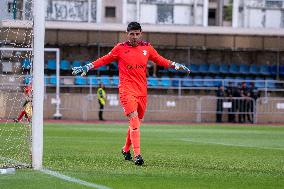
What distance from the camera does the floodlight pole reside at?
12.2 meters

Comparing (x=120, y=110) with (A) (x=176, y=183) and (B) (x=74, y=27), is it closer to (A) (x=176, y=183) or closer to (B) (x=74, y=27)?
(B) (x=74, y=27)

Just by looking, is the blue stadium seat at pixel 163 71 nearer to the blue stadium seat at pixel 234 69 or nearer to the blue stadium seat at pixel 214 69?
the blue stadium seat at pixel 214 69

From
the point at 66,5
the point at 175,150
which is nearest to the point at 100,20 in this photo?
the point at 66,5

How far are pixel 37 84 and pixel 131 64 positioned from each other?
8.35ft

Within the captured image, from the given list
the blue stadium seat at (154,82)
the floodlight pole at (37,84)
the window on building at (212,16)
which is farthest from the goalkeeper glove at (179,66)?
the window on building at (212,16)

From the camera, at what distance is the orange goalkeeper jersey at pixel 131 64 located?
565 inches

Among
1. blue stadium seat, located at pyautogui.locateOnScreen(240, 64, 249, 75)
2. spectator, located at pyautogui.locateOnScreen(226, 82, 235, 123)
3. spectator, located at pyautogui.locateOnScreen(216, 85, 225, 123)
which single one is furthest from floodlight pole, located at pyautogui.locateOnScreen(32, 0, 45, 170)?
blue stadium seat, located at pyautogui.locateOnScreen(240, 64, 249, 75)

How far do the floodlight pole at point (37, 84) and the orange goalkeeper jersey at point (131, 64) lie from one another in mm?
2195

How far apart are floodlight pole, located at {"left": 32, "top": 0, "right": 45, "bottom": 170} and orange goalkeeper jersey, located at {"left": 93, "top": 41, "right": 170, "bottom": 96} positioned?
2195mm

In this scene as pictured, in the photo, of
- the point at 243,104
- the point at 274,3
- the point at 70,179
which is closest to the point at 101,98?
the point at 243,104

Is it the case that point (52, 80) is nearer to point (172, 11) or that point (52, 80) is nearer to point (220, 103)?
point (220, 103)

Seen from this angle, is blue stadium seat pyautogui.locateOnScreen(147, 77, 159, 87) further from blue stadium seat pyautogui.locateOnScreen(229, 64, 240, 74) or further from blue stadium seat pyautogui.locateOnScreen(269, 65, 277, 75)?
blue stadium seat pyautogui.locateOnScreen(269, 65, 277, 75)

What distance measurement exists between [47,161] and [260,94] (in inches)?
1268

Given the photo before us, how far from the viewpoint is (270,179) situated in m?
11.4
